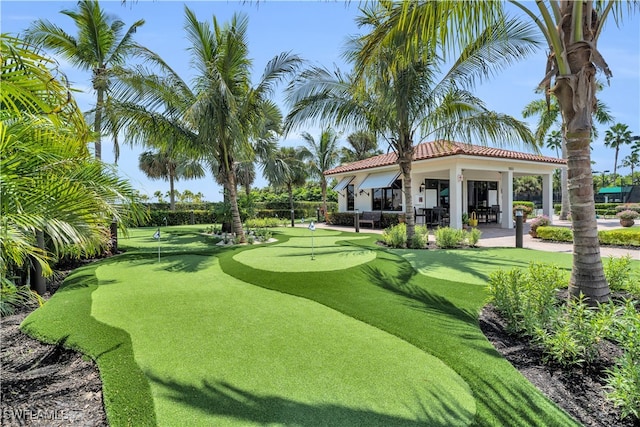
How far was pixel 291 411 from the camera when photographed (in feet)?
9.86

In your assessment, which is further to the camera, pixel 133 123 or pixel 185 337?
pixel 133 123

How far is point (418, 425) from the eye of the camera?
281 centimetres

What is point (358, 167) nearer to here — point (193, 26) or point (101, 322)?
point (193, 26)

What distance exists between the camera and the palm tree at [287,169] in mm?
27516

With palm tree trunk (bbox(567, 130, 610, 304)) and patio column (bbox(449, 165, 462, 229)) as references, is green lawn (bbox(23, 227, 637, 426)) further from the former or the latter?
patio column (bbox(449, 165, 462, 229))

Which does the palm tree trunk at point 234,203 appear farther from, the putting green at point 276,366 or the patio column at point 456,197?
the patio column at point 456,197

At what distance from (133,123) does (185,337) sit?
11.6 metres

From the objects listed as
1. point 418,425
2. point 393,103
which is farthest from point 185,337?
point 393,103

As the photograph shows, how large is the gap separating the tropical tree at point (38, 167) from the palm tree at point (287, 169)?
21.7 metres

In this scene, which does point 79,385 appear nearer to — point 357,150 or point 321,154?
point 321,154

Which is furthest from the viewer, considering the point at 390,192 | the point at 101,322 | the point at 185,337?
the point at 390,192

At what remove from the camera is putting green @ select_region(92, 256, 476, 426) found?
2.99 metres

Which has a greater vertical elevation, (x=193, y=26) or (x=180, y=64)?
(x=193, y=26)

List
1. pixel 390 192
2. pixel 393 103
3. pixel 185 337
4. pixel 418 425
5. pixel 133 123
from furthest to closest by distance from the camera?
1. pixel 390 192
2. pixel 133 123
3. pixel 393 103
4. pixel 185 337
5. pixel 418 425
